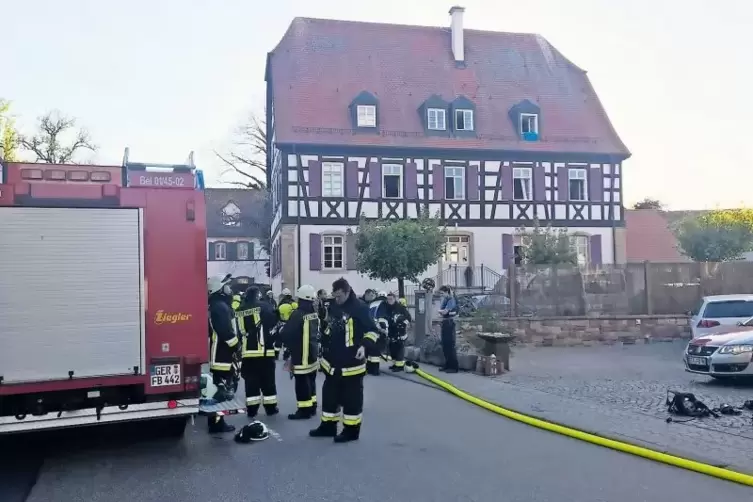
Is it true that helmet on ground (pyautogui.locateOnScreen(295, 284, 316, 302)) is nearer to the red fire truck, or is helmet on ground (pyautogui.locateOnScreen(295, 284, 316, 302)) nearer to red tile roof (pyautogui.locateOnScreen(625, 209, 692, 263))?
the red fire truck

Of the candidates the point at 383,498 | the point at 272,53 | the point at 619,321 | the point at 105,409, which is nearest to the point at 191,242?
the point at 105,409

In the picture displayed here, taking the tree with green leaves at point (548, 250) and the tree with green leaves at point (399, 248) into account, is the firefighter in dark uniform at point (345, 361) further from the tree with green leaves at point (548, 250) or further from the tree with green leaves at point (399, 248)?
the tree with green leaves at point (399, 248)

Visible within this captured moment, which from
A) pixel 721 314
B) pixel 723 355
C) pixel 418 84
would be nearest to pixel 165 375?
pixel 723 355

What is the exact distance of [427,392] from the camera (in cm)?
1336

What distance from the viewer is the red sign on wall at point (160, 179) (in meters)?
8.09

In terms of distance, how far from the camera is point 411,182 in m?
35.4

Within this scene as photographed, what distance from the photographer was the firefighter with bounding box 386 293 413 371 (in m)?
16.1

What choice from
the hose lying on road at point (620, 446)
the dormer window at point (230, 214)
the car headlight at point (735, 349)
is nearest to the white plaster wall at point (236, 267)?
the dormer window at point (230, 214)

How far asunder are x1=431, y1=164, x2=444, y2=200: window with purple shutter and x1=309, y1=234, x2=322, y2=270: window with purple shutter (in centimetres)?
554

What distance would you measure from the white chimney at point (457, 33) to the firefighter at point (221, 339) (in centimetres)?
3189

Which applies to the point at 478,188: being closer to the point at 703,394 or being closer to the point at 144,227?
the point at 703,394

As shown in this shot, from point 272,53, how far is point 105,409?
32021 millimetres

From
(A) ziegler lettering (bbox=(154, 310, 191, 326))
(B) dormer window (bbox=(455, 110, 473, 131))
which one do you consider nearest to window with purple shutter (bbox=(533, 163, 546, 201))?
(B) dormer window (bbox=(455, 110, 473, 131))

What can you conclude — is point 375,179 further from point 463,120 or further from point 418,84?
point 418,84
